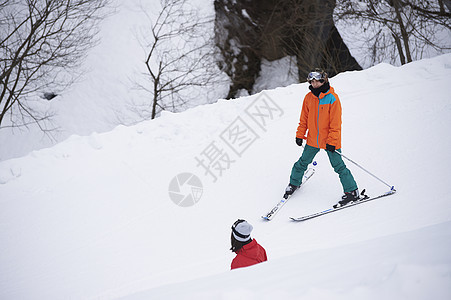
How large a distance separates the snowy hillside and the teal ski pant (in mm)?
296

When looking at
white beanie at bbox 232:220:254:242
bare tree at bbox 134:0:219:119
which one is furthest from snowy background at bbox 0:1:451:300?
bare tree at bbox 134:0:219:119

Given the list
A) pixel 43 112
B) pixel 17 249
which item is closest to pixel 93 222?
pixel 17 249

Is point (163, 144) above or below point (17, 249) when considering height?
above

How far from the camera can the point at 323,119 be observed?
151 inches

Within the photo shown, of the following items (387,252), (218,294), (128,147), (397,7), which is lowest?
(387,252)

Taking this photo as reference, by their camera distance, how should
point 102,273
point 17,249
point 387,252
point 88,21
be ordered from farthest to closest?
1. point 88,21
2. point 17,249
3. point 102,273
4. point 387,252

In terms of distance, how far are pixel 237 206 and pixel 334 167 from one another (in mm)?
1510

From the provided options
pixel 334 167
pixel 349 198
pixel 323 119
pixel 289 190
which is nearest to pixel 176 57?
pixel 289 190

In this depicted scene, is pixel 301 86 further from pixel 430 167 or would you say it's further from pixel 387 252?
pixel 387 252

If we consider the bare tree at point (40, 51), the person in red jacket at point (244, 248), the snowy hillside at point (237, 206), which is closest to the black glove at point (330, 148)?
the snowy hillside at point (237, 206)

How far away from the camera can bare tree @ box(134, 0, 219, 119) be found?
35.5 ft

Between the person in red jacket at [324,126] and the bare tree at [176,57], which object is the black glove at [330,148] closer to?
the person in red jacket at [324,126]

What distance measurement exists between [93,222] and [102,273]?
110 cm

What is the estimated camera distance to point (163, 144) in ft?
20.2
